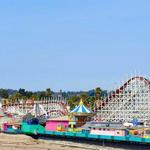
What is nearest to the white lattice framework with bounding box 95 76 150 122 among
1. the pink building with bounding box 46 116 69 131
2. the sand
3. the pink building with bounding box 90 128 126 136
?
the pink building with bounding box 46 116 69 131

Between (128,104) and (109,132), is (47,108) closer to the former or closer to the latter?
(128,104)

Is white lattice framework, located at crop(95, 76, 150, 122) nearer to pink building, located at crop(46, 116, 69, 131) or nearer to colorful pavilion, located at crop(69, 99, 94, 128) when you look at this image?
colorful pavilion, located at crop(69, 99, 94, 128)

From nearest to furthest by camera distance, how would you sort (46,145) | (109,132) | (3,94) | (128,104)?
(109,132)
(46,145)
(128,104)
(3,94)

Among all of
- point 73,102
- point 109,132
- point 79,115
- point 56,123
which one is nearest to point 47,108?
point 56,123

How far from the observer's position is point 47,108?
95.5 meters

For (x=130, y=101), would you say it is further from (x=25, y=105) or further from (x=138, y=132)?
(x=25, y=105)

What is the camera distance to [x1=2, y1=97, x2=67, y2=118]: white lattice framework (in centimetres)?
9006

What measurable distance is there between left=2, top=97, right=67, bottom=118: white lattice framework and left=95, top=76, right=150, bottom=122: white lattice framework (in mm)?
13321

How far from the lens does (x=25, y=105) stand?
9962cm

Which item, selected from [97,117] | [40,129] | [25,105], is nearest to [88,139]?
[40,129]

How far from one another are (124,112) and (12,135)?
612 inches

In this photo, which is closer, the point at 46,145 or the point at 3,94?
the point at 46,145

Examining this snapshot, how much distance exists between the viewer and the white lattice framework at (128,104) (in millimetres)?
70125

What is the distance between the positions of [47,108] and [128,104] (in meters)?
26.1
